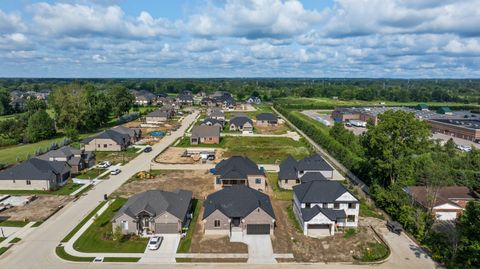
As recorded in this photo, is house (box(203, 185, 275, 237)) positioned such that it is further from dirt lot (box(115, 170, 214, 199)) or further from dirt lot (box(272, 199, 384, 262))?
dirt lot (box(115, 170, 214, 199))

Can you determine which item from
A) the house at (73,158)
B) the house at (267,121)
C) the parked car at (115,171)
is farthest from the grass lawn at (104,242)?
the house at (267,121)

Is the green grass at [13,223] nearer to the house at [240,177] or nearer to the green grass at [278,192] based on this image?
the house at [240,177]

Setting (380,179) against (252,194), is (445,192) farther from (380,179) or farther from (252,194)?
(252,194)

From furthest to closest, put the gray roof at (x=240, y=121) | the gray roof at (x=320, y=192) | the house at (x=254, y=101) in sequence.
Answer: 1. the house at (x=254, y=101)
2. the gray roof at (x=240, y=121)
3. the gray roof at (x=320, y=192)

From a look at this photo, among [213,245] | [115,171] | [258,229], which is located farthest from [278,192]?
[115,171]

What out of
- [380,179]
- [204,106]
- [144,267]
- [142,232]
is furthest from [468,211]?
[204,106]

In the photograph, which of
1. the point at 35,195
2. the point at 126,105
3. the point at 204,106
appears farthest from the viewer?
the point at 204,106
